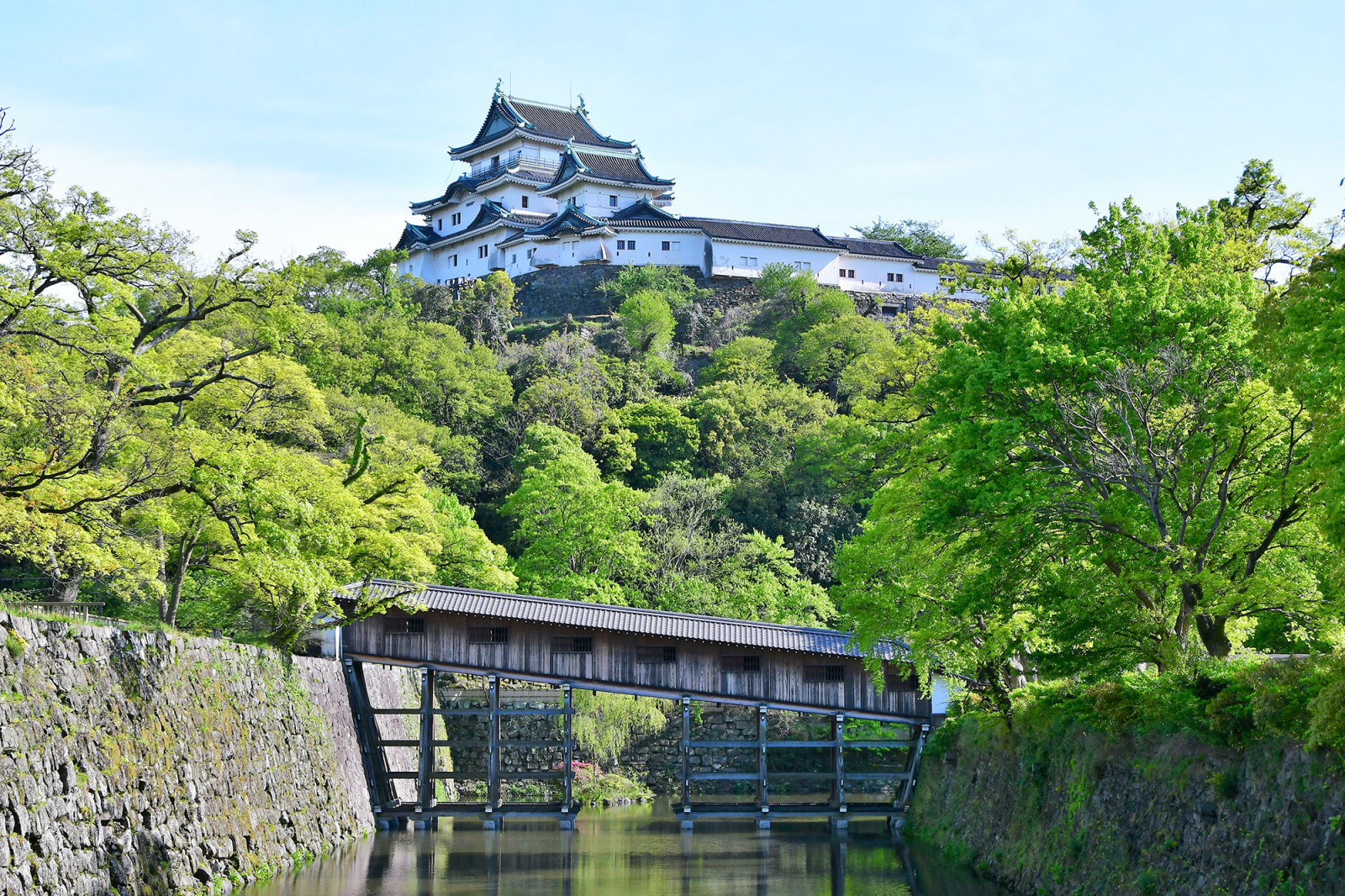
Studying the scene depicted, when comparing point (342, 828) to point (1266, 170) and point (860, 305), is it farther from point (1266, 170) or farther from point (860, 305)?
point (860, 305)

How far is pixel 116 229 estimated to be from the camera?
14930mm

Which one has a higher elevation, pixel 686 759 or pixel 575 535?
pixel 575 535

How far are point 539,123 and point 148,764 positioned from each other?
6066cm

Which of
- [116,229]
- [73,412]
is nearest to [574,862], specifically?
[73,412]

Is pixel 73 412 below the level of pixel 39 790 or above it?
above

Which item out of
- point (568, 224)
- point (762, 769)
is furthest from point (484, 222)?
point (762, 769)

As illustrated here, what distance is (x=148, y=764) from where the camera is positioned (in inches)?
559

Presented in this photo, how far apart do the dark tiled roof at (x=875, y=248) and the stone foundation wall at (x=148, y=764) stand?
Answer: 156ft

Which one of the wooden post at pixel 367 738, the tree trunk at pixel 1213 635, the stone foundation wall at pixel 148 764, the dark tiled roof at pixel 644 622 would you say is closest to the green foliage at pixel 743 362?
the dark tiled roof at pixel 644 622

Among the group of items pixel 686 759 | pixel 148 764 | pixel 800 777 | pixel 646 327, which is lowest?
pixel 800 777

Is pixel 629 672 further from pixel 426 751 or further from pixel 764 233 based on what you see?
pixel 764 233

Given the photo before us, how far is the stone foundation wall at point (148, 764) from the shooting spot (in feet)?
37.8

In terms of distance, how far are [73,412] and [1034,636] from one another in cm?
1344

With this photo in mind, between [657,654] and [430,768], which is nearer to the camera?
[430,768]
